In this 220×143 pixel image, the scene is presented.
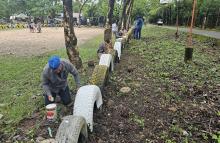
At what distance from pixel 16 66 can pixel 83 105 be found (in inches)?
312

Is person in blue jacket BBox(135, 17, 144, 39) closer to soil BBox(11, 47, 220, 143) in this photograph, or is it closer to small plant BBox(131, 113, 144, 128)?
soil BBox(11, 47, 220, 143)

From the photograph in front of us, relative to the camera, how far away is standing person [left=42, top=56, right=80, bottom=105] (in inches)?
238

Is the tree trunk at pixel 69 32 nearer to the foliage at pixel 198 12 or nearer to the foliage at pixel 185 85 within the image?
the foliage at pixel 185 85

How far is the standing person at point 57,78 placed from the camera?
605 centimetres

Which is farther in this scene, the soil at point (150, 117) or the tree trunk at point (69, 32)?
the tree trunk at point (69, 32)

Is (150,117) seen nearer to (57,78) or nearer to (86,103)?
(86,103)

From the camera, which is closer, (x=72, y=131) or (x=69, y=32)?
(x=72, y=131)

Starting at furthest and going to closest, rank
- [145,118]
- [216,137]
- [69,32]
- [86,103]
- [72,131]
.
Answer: [69,32] → [145,118] → [86,103] → [216,137] → [72,131]

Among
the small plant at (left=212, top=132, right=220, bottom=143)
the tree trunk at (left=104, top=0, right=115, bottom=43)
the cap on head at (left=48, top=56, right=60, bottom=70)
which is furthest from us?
the tree trunk at (left=104, top=0, right=115, bottom=43)

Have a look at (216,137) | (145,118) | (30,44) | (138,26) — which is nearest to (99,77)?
(145,118)

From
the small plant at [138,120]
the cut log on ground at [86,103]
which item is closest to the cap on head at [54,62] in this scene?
the cut log on ground at [86,103]

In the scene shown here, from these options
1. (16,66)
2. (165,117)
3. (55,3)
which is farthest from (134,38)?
(55,3)

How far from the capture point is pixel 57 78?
6.46 m

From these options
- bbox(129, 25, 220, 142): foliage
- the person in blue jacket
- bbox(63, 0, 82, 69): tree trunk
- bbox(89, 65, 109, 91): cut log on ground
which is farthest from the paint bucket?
the person in blue jacket
